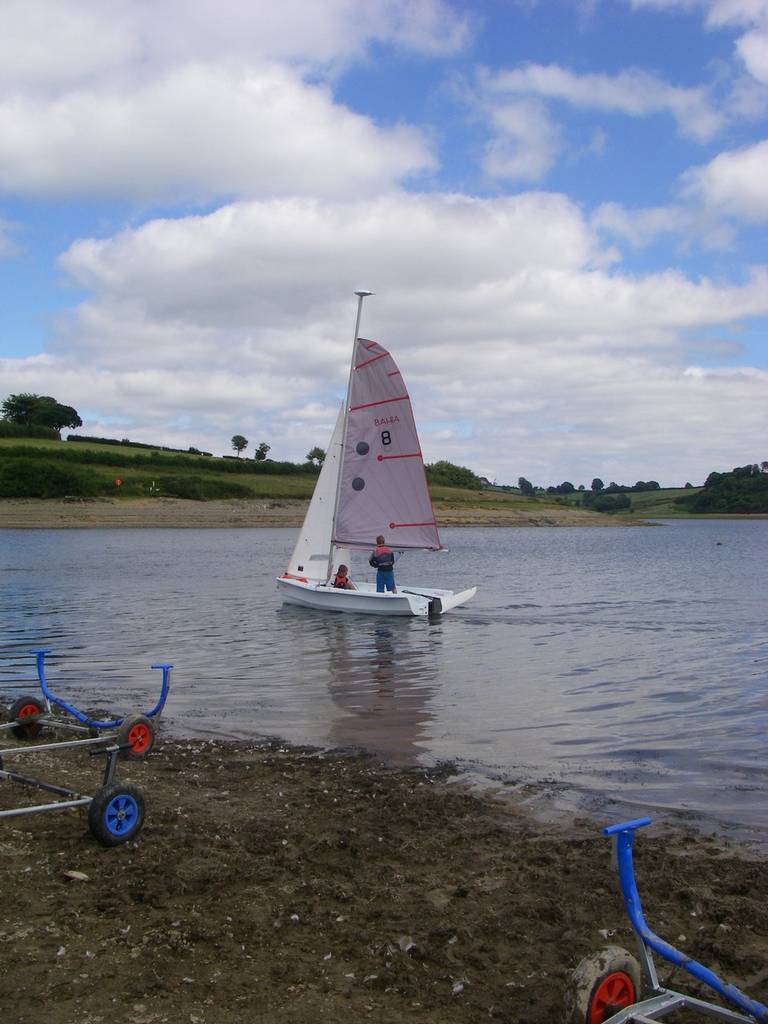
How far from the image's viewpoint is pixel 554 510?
128 meters

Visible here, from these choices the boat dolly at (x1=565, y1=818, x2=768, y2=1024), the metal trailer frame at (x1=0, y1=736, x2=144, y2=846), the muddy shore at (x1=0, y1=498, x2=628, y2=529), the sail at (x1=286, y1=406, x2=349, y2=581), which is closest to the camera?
the boat dolly at (x1=565, y1=818, x2=768, y2=1024)

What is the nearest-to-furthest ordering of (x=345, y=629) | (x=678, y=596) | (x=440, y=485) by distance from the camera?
1. (x=345, y=629)
2. (x=678, y=596)
3. (x=440, y=485)

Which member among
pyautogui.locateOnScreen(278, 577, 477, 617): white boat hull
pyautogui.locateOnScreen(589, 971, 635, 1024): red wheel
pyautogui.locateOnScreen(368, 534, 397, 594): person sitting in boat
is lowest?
pyautogui.locateOnScreen(278, 577, 477, 617): white boat hull

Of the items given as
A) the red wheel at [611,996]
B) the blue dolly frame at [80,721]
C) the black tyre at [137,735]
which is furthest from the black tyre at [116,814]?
the red wheel at [611,996]

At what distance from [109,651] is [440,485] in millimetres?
106140

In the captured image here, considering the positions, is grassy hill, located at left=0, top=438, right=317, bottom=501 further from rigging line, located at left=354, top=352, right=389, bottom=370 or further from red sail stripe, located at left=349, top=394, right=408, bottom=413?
rigging line, located at left=354, top=352, right=389, bottom=370

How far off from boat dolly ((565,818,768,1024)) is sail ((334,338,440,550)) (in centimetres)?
2237

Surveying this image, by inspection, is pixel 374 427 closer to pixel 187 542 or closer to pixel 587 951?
pixel 587 951

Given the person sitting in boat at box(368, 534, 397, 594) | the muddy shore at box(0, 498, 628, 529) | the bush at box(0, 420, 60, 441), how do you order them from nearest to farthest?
the person sitting in boat at box(368, 534, 397, 594), the muddy shore at box(0, 498, 628, 529), the bush at box(0, 420, 60, 441)

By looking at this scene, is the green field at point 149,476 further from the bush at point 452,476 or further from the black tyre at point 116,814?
the black tyre at point 116,814

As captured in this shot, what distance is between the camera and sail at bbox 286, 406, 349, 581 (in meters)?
27.9

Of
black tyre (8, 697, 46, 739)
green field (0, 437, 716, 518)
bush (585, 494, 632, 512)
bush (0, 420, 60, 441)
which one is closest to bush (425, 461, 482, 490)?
green field (0, 437, 716, 518)

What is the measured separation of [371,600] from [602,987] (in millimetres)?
20977

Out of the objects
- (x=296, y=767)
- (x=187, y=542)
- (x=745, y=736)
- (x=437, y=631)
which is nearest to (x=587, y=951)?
(x=296, y=767)
